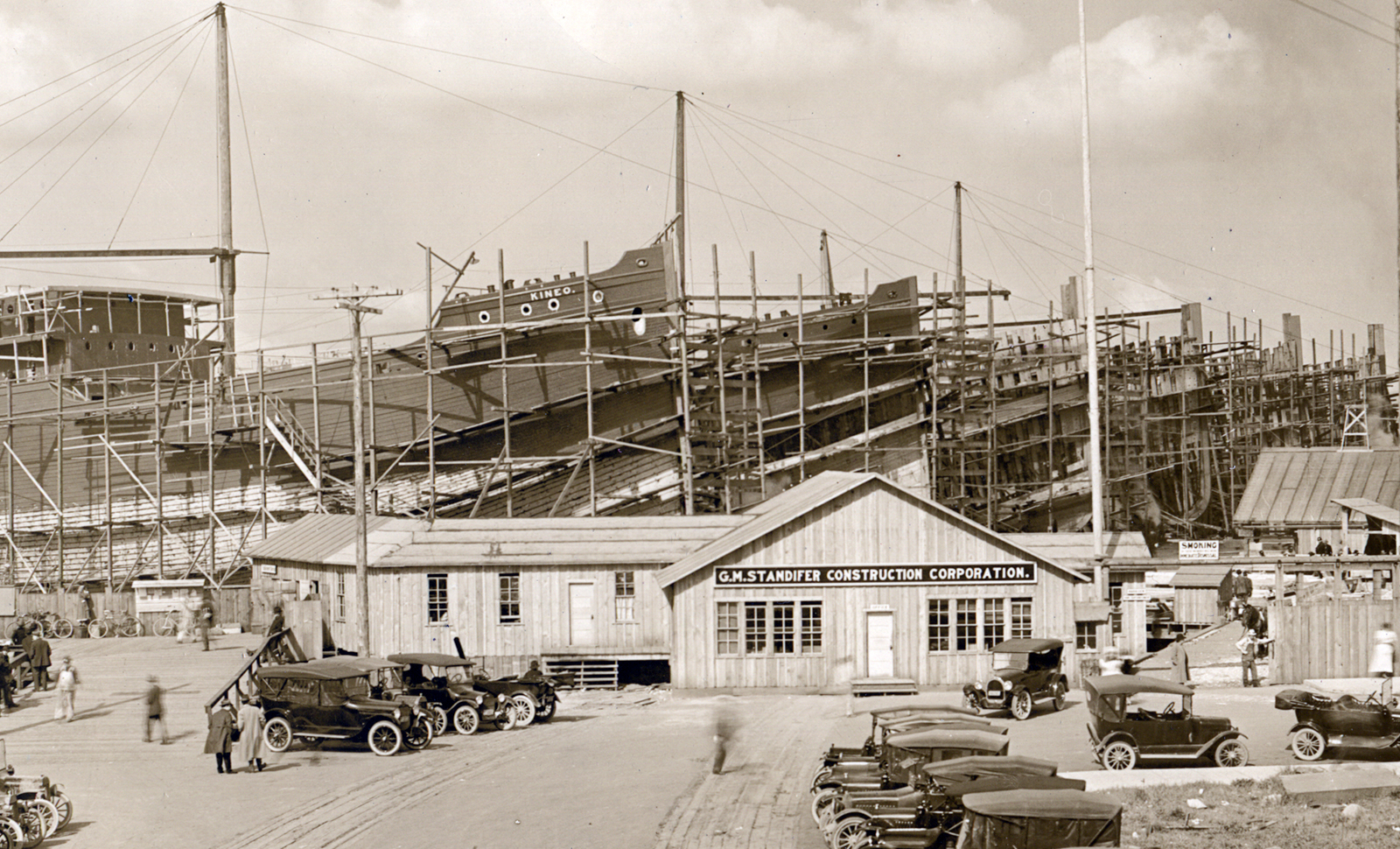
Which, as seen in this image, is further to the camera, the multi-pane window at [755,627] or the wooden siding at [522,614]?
the wooden siding at [522,614]

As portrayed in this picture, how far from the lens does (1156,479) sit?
61344 mm

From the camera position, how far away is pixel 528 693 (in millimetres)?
27359

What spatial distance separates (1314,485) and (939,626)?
15312 millimetres

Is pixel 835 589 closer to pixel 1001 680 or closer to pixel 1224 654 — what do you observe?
pixel 1001 680

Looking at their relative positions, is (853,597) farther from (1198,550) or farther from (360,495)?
(1198,550)

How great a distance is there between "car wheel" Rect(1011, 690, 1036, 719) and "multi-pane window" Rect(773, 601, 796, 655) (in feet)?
21.4

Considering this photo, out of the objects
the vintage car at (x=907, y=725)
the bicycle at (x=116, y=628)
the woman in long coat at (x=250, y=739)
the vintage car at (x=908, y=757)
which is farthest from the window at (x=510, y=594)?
the vintage car at (x=908, y=757)

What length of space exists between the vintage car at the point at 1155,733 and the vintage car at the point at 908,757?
9.90ft

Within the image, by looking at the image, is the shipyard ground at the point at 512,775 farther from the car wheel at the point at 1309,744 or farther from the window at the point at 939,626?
the window at the point at 939,626

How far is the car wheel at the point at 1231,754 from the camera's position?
1989 cm

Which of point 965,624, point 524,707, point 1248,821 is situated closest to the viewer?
point 1248,821

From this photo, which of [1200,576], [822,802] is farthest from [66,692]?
[1200,576]

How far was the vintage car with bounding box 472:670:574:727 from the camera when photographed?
2727 cm

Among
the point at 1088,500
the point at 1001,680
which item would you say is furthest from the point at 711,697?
the point at 1088,500
